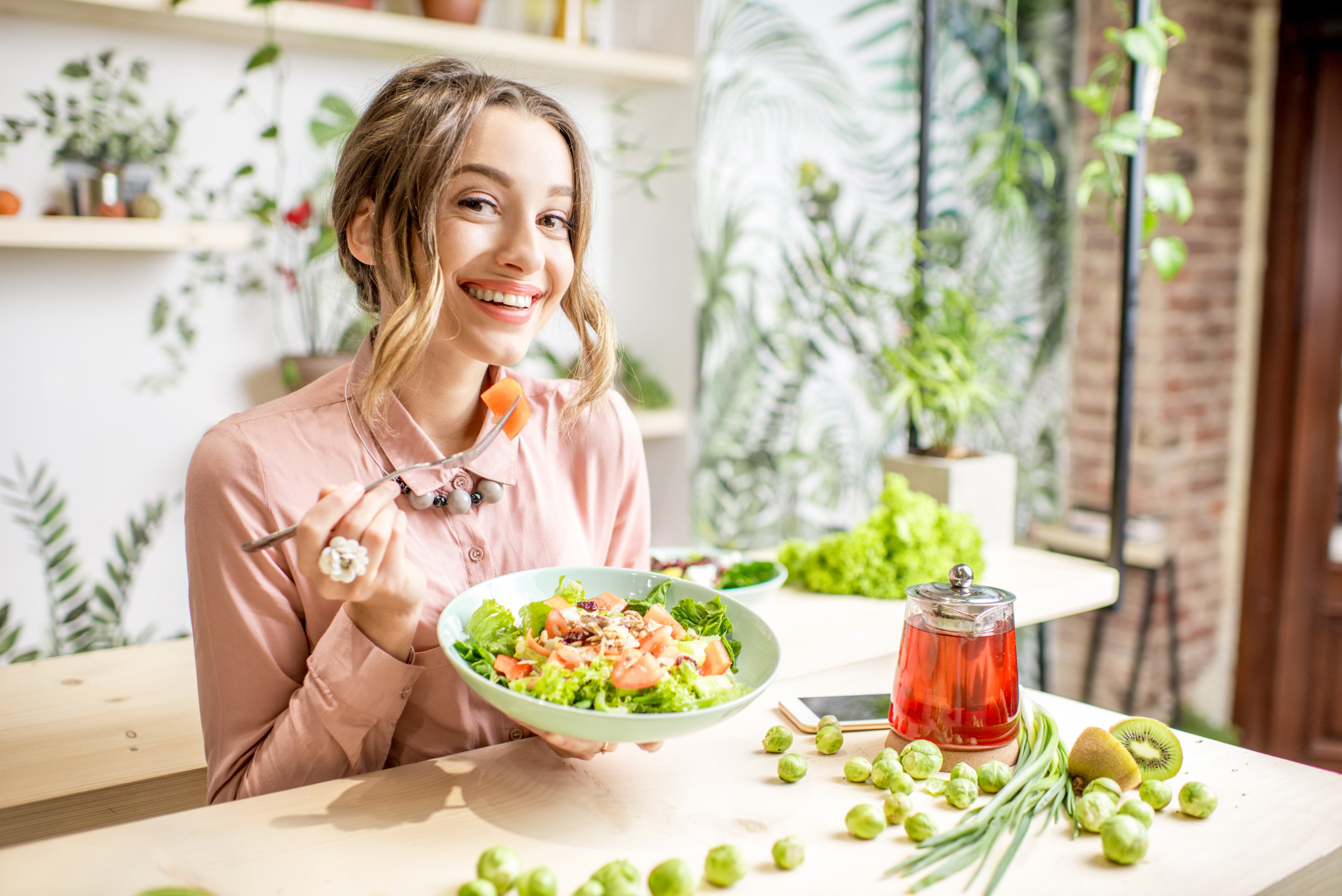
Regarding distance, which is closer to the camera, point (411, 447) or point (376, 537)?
point (376, 537)

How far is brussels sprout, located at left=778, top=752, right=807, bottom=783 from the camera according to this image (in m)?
1.08

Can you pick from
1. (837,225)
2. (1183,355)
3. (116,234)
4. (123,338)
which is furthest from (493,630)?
(1183,355)

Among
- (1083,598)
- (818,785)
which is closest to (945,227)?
(1083,598)

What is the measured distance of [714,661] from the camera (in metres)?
1.06

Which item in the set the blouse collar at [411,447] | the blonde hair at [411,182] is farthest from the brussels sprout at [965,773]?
the blonde hair at [411,182]

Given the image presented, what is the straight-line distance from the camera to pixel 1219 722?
12.5 feet

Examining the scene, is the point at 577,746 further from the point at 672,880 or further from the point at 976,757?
the point at 976,757

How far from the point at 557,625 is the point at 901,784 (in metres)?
0.39

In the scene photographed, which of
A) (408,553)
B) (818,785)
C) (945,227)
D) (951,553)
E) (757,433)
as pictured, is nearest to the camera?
(818,785)

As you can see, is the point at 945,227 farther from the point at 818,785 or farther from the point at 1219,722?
the point at 818,785

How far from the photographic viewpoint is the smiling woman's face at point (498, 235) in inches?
48.5

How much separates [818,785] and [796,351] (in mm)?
2415

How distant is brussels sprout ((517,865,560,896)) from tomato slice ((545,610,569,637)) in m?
0.26

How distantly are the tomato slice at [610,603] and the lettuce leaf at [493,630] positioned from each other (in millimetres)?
92
